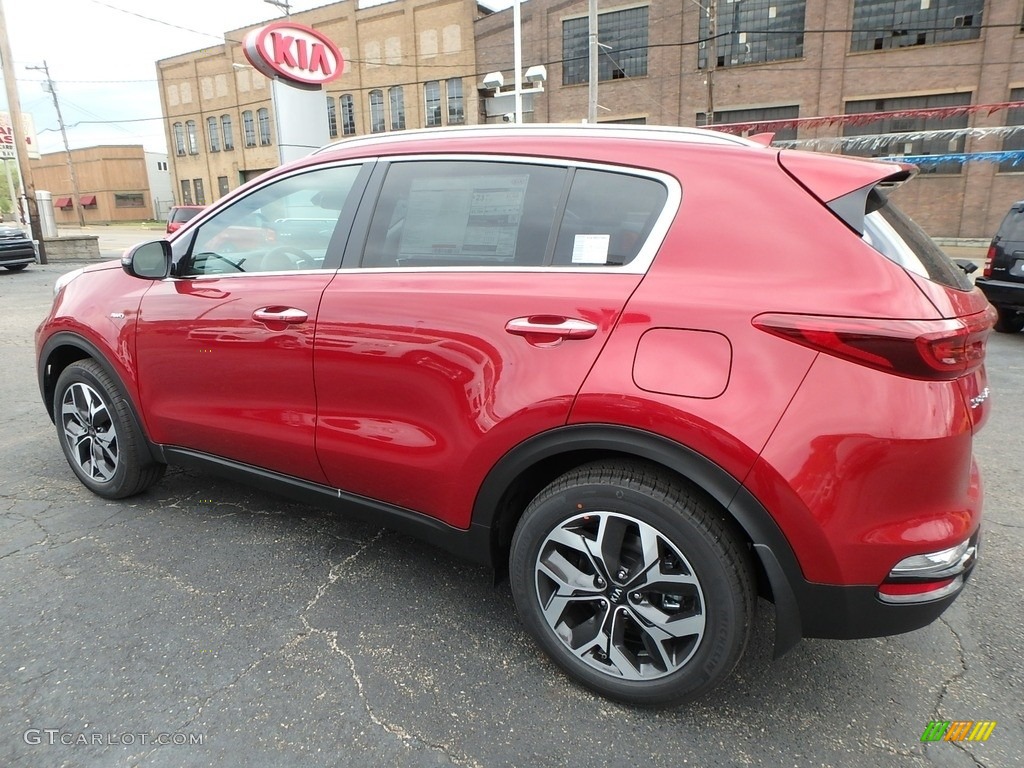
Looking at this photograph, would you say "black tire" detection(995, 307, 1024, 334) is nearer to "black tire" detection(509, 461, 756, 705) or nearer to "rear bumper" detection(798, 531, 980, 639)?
"rear bumper" detection(798, 531, 980, 639)

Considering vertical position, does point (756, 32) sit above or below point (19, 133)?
above

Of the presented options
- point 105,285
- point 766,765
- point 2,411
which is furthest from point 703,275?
point 2,411

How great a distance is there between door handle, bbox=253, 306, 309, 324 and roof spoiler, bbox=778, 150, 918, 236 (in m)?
1.81

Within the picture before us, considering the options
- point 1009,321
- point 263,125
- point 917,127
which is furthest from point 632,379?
point 263,125

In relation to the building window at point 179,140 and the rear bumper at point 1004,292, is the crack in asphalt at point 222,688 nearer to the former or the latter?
the rear bumper at point 1004,292

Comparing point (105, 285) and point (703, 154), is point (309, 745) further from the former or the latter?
Result: point (105, 285)

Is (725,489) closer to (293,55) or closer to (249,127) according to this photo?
(293,55)

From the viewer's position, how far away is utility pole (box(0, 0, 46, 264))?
18531 mm

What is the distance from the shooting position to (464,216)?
2.43 m

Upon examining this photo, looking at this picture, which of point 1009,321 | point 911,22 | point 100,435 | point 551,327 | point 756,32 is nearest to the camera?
point 551,327

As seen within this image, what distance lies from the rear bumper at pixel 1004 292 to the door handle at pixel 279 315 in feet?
27.1

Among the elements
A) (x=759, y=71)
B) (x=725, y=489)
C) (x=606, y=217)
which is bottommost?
(x=725, y=489)

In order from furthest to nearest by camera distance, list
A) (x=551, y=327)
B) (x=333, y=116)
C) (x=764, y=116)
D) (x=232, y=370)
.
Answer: (x=333, y=116), (x=764, y=116), (x=232, y=370), (x=551, y=327)

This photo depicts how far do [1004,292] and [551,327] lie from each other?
8327mm
